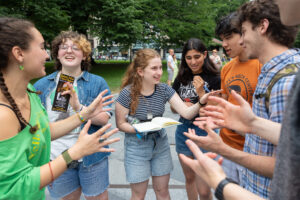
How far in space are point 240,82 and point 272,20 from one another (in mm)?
806

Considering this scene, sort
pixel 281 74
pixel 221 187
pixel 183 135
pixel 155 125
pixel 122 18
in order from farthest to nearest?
1. pixel 122 18
2. pixel 183 135
3. pixel 155 125
4. pixel 281 74
5. pixel 221 187

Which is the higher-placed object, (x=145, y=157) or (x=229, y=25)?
(x=229, y=25)

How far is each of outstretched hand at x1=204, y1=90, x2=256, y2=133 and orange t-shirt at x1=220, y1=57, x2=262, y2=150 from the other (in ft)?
2.53

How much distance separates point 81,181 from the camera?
2162 mm

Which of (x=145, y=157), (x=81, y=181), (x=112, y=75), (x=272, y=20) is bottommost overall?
(x=112, y=75)

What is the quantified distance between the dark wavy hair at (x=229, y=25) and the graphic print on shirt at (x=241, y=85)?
1.70 feet

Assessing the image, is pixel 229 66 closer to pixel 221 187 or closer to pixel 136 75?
pixel 136 75

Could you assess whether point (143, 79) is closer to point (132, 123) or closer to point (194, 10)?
point (132, 123)

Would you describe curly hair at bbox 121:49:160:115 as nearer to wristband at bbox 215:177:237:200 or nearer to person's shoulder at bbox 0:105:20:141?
person's shoulder at bbox 0:105:20:141

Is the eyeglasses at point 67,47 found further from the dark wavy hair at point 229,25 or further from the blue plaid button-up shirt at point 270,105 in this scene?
the blue plaid button-up shirt at point 270,105

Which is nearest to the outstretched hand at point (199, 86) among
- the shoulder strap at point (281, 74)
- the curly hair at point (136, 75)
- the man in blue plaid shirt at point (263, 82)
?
Result: the curly hair at point (136, 75)

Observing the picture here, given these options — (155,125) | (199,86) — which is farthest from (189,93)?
(155,125)

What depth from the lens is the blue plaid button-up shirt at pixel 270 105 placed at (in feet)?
4.01

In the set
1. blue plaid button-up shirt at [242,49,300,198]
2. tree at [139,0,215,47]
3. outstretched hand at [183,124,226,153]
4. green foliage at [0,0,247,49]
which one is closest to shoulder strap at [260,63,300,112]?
blue plaid button-up shirt at [242,49,300,198]
